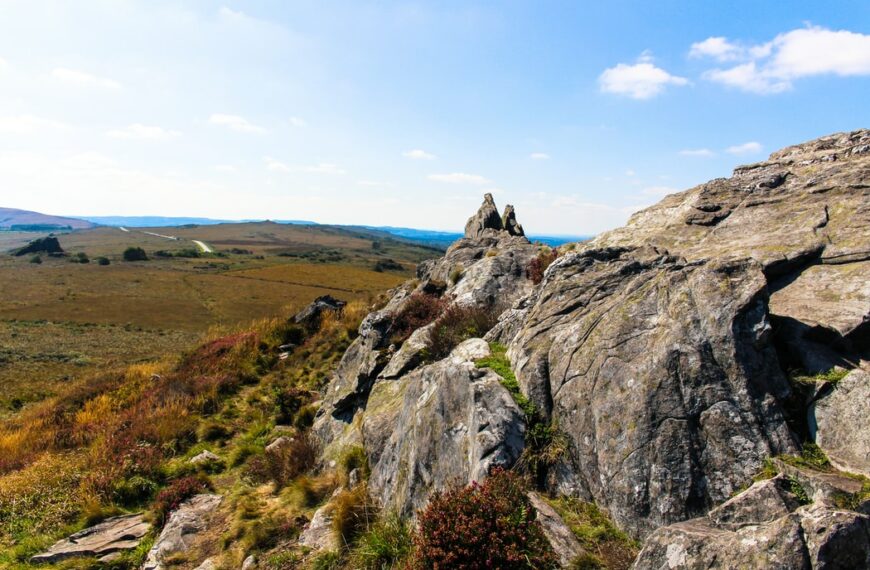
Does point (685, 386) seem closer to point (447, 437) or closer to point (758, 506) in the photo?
point (758, 506)

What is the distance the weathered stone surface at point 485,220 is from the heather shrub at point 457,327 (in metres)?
17.4

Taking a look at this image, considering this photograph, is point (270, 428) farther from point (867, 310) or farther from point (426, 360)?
point (867, 310)

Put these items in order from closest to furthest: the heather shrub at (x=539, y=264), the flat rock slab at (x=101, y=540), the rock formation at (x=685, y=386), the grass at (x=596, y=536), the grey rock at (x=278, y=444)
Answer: the rock formation at (x=685, y=386) < the grass at (x=596, y=536) < the flat rock slab at (x=101, y=540) < the grey rock at (x=278, y=444) < the heather shrub at (x=539, y=264)

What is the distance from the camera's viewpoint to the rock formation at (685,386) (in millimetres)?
6004

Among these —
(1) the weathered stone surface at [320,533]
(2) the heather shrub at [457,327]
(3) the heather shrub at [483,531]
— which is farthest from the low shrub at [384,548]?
(2) the heather shrub at [457,327]

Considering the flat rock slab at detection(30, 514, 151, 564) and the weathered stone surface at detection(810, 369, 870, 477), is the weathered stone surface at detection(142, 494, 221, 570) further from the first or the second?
the weathered stone surface at detection(810, 369, 870, 477)

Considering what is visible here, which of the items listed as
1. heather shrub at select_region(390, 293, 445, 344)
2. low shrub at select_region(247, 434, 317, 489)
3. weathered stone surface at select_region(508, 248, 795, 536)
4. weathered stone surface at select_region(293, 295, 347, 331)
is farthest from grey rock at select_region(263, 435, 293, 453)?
weathered stone surface at select_region(293, 295, 347, 331)

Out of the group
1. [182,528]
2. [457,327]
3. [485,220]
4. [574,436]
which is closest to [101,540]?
[182,528]

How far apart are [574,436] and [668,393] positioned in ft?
5.77

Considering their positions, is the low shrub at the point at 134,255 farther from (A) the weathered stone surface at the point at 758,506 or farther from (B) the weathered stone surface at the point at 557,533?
(A) the weathered stone surface at the point at 758,506

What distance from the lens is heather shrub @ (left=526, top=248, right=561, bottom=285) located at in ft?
57.8

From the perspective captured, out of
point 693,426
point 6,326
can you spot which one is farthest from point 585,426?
point 6,326

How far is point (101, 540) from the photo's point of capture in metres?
11.4

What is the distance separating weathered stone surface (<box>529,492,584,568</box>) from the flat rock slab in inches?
406
